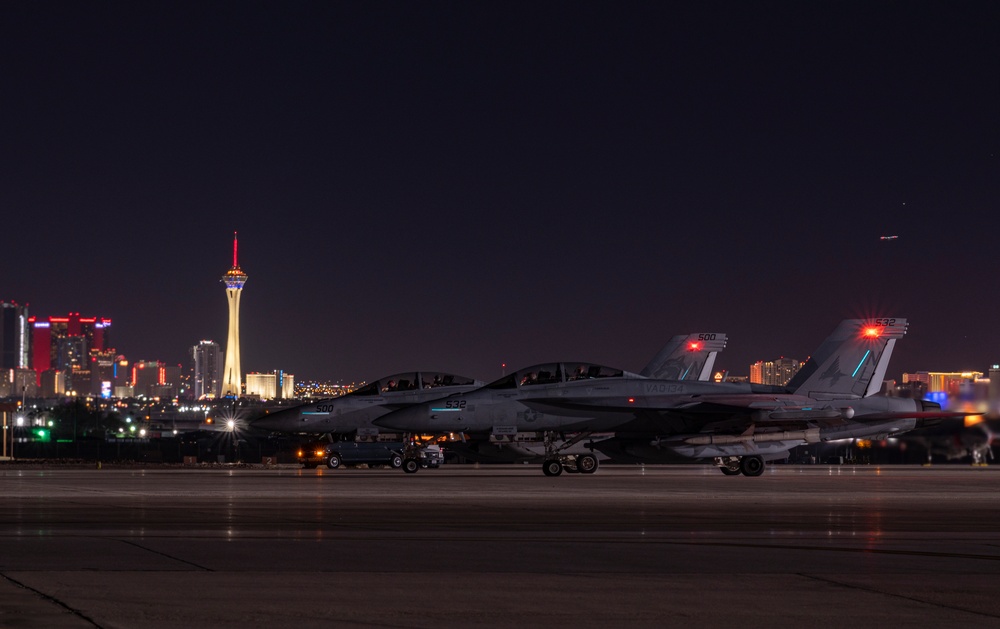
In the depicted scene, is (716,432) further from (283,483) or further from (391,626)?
(391,626)

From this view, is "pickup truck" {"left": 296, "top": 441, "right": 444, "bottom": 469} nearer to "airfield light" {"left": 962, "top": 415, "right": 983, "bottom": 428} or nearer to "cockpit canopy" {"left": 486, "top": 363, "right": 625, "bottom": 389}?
"cockpit canopy" {"left": 486, "top": 363, "right": 625, "bottom": 389}

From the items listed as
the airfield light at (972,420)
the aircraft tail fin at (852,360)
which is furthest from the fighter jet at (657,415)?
the aircraft tail fin at (852,360)

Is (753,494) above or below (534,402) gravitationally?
below

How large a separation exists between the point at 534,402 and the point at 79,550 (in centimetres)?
2322

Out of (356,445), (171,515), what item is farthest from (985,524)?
(356,445)

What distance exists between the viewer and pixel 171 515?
1891cm

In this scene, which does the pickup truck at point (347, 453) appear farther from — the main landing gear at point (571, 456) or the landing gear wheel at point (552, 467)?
the landing gear wheel at point (552, 467)

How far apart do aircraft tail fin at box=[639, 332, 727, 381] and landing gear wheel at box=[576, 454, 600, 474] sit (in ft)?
43.0

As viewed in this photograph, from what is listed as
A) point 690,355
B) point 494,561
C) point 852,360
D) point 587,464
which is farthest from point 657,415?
point 494,561

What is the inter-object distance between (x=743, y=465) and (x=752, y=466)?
0.27 metres

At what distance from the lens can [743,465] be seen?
37.9m

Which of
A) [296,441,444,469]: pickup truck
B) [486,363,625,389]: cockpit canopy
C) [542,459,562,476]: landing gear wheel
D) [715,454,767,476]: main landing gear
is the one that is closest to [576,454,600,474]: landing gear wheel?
[542,459,562,476]: landing gear wheel

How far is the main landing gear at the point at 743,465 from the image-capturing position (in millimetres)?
37719

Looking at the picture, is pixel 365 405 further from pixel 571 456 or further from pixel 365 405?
pixel 571 456
